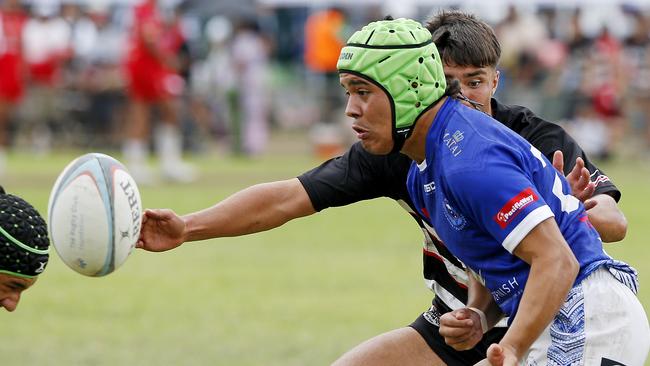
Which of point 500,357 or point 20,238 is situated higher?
point 20,238

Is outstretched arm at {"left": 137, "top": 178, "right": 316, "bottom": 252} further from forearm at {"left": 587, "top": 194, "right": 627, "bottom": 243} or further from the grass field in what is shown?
the grass field

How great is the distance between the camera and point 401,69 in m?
4.93

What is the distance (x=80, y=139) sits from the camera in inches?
1011

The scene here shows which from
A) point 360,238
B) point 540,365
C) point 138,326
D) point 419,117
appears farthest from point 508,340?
point 360,238

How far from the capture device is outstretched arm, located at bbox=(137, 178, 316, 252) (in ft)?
18.7

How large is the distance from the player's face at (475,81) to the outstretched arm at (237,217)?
881 mm

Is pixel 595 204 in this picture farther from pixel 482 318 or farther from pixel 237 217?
pixel 237 217

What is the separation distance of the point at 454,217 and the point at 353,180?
1.13 m

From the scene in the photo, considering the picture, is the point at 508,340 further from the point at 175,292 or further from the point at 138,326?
the point at 175,292

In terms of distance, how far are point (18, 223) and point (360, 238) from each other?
9853 mm

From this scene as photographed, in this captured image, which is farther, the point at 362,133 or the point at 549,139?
the point at 549,139

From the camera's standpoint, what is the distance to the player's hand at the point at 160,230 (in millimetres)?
5656

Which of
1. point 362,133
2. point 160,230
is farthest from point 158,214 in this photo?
point 362,133

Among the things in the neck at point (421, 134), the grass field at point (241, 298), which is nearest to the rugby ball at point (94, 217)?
the neck at point (421, 134)
